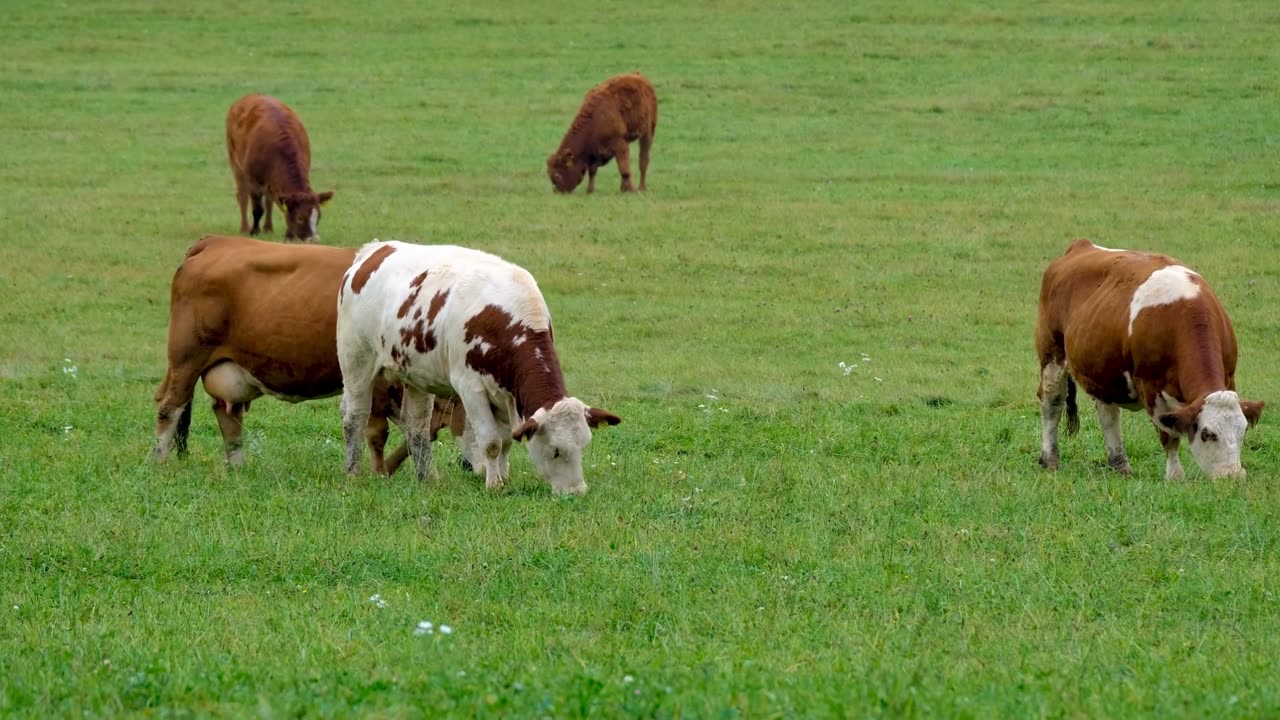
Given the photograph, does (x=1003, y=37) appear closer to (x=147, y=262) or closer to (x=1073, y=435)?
(x=147, y=262)

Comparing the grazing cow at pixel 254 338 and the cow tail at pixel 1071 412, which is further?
the cow tail at pixel 1071 412

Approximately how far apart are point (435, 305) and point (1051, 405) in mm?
4927

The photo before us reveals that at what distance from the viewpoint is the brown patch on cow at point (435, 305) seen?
36.8ft

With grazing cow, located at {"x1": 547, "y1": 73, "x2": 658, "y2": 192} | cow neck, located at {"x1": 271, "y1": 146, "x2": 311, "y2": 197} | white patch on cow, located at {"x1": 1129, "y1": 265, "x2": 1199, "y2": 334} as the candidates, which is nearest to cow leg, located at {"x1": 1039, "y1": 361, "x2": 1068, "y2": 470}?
white patch on cow, located at {"x1": 1129, "y1": 265, "x2": 1199, "y2": 334}

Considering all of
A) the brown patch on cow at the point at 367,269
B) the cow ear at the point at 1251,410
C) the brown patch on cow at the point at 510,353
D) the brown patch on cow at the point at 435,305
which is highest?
the brown patch on cow at the point at 367,269

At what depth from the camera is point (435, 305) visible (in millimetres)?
11234

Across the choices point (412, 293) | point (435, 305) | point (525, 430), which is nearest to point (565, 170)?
point (412, 293)

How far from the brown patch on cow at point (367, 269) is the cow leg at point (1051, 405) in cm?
514

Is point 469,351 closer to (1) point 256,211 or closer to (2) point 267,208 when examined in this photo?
(1) point 256,211

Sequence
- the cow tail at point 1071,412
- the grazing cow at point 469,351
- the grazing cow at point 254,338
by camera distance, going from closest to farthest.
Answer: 1. the grazing cow at point 469,351
2. the grazing cow at point 254,338
3. the cow tail at point 1071,412

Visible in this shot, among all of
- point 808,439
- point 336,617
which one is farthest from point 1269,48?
point 336,617

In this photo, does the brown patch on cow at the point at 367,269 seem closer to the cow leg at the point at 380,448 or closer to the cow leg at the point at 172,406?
the cow leg at the point at 380,448

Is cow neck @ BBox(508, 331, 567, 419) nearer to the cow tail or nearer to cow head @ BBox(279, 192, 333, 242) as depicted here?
the cow tail

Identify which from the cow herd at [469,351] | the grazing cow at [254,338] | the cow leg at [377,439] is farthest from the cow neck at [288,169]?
the cow leg at [377,439]
